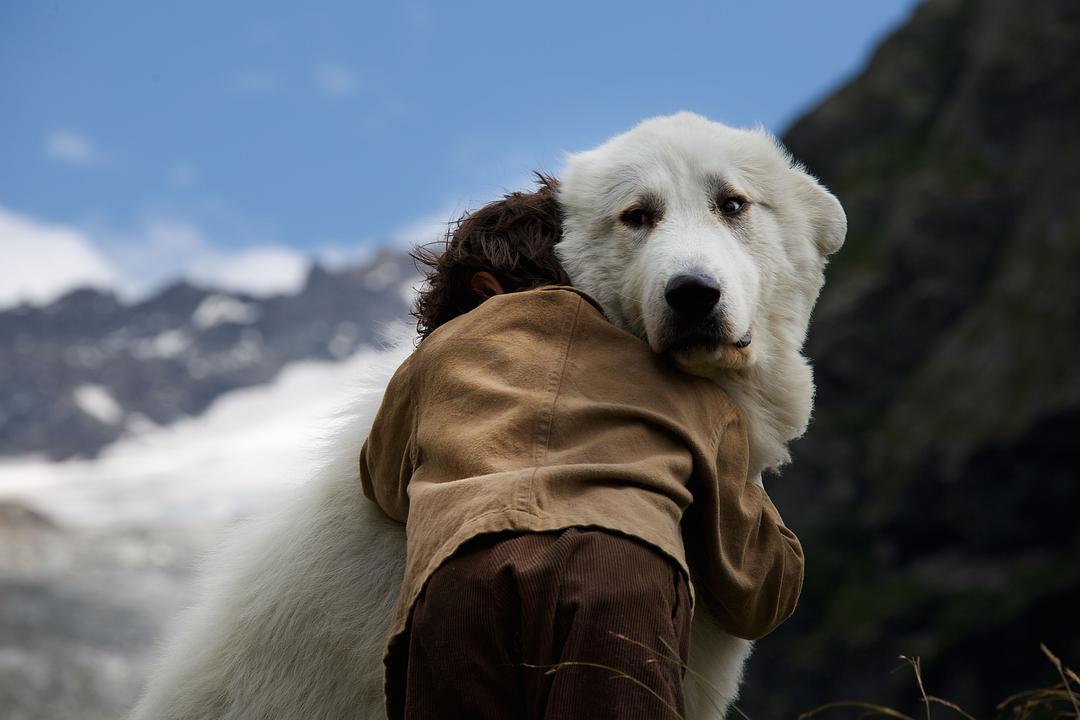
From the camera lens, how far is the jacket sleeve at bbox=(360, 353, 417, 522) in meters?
3.53

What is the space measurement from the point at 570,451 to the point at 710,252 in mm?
952

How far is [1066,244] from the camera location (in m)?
51.8

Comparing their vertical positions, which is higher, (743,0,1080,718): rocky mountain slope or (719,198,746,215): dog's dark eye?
(719,198,746,215): dog's dark eye

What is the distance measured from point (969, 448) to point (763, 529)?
5045cm

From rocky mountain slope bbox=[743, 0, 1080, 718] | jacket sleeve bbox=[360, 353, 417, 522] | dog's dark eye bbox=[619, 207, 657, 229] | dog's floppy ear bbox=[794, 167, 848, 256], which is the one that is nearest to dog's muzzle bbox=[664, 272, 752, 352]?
dog's dark eye bbox=[619, 207, 657, 229]

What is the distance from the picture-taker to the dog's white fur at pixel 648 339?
3.93 metres

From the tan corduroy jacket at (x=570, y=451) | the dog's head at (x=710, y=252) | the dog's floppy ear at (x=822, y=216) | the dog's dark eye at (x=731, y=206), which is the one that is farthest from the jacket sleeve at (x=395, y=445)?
the dog's floppy ear at (x=822, y=216)

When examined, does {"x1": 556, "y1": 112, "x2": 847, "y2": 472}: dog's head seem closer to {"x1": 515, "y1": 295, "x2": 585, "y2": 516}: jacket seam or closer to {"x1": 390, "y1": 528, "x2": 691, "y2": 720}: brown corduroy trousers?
{"x1": 515, "y1": 295, "x2": 585, "y2": 516}: jacket seam

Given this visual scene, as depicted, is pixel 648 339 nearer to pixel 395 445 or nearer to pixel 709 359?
pixel 709 359

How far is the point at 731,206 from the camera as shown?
4.01 metres

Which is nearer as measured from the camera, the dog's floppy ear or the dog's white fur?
the dog's white fur

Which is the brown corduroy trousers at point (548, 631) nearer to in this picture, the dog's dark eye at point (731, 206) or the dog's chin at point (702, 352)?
the dog's chin at point (702, 352)

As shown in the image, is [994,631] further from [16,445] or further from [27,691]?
[16,445]

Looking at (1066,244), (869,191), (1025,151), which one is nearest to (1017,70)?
(1025,151)
